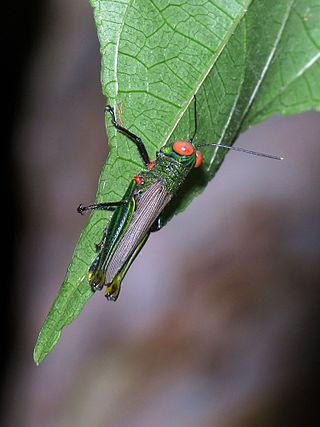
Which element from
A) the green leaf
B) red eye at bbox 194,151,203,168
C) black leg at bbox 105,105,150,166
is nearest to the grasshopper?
red eye at bbox 194,151,203,168

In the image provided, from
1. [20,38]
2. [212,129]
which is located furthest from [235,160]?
[212,129]

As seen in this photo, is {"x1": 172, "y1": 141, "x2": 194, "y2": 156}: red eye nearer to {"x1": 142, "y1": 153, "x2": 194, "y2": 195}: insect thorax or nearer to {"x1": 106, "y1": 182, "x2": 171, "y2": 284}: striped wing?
{"x1": 142, "y1": 153, "x2": 194, "y2": 195}: insect thorax

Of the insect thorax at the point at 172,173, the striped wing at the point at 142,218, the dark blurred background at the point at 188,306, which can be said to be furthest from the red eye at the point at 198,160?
the dark blurred background at the point at 188,306

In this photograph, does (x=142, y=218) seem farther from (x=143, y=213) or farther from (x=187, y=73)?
(x=187, y=73)

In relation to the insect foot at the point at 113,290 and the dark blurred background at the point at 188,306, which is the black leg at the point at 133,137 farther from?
the dark blurred background at the point at 188,306

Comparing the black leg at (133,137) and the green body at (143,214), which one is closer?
the black leg at (133,137)

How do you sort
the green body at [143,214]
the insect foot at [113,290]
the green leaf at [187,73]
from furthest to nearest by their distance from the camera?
the insect foot at [113,290], the green body at [143,214], the green leaf at [187,73]

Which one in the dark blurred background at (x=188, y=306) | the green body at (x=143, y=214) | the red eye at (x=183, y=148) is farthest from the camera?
the dark blurred background at (x=188, y=306)
